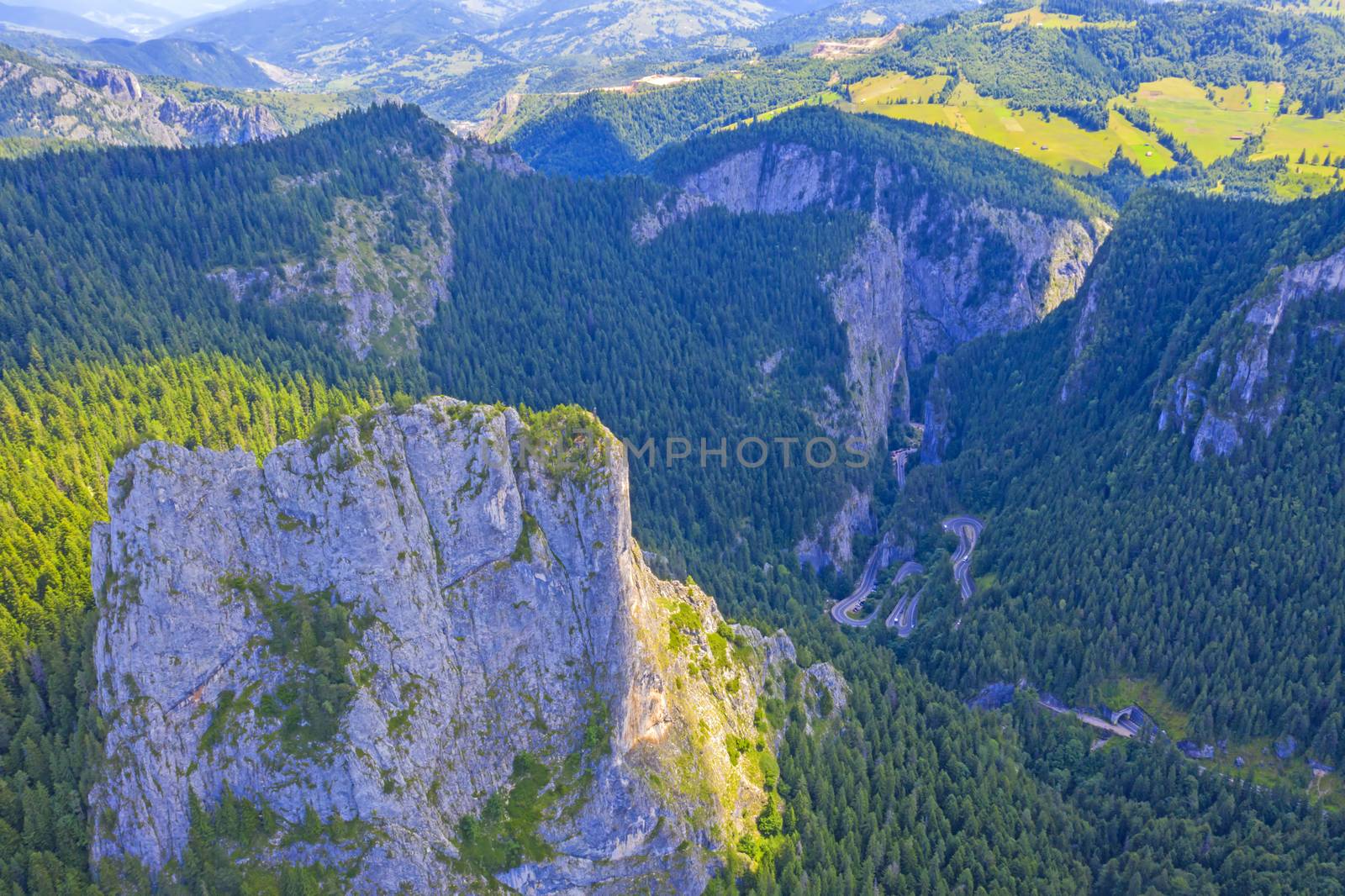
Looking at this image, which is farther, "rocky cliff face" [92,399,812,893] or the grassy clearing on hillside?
the grassy clearing on hillside

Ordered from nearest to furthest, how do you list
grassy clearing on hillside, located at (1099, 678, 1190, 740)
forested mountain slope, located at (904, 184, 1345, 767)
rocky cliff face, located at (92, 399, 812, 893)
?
rocky cliff face, located at (92, 399, 812, 893) → forested mountain slope, located at (904, 184, 1345, 767) → grassy clearing on hillside, located at (1099, 678, 1190, 740)

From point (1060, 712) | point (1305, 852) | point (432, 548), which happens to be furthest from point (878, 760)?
point (432, 548)

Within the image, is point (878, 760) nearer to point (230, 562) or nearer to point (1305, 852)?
point (1305, 852)

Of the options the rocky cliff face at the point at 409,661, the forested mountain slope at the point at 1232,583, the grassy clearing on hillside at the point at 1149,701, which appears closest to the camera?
the rocky cliff face at the point at 409,661

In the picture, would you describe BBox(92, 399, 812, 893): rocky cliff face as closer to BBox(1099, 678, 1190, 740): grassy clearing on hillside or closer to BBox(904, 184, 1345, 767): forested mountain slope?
BBox(1099, 678, 1190, 740): grassy clearing on hillside

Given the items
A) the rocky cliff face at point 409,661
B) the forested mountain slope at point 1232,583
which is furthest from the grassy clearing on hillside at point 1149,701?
the rocky cliff face at point 409,661

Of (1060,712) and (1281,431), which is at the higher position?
(1281,431)

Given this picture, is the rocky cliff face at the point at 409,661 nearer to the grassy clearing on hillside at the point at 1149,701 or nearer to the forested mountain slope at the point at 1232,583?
the grassy clearing on hillside at the point at 1149,701

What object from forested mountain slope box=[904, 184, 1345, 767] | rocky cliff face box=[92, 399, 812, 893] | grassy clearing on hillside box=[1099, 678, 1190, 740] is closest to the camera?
rocky cliff face box=[92, 399, 812, 893]

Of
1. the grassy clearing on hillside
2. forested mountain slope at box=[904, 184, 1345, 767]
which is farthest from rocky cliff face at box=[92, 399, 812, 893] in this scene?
forested mountain slope at box=[904, 184, 1345, 767]
